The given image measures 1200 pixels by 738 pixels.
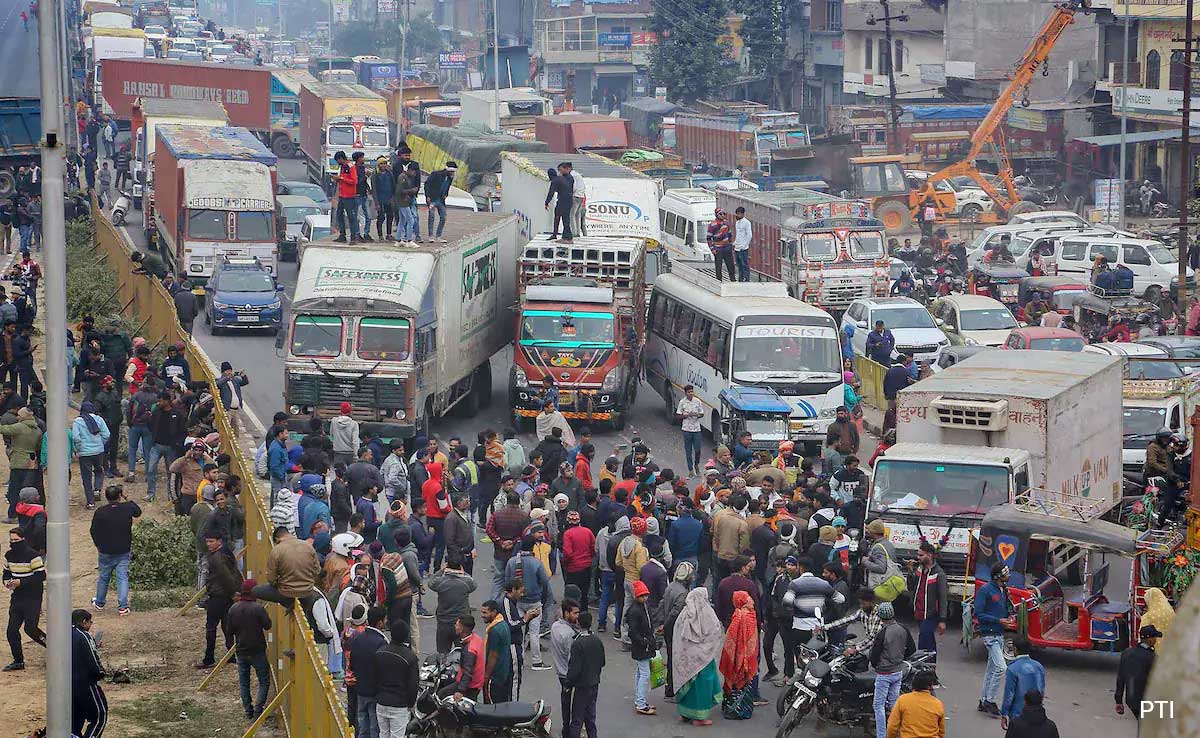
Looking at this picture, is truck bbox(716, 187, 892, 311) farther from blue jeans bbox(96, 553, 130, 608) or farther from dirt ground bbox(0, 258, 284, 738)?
blue jeans bbox(96, 553, 130, 608)

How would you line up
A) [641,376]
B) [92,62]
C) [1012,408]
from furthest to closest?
1. [92,62]
2. [641,376]
3. [1012,408]

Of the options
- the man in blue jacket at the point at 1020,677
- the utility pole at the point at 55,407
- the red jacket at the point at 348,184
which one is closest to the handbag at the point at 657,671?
the man in blue jacket at the point at 1020,677

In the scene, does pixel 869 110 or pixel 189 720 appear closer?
pixel 189 720

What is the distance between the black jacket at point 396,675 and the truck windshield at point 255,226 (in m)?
29.2

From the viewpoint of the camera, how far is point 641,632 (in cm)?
1573

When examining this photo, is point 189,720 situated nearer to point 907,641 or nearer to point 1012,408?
point 907,641

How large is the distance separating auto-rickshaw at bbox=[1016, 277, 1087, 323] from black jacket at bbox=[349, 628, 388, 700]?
91.4 ft

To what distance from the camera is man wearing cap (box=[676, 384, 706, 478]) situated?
27.1m

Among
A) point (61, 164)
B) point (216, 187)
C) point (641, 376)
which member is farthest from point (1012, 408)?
point (216, 187)

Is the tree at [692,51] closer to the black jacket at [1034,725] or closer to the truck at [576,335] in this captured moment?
the truck at [576,335]

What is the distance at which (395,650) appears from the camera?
1312 centimetres

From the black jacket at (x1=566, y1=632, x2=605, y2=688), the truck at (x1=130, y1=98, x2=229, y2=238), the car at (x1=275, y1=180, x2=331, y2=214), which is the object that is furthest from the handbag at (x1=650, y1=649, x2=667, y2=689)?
the car at (x1=275, y1=180, x2=331, y2=214)

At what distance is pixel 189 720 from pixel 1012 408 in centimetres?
1024

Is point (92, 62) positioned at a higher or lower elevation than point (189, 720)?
higher
